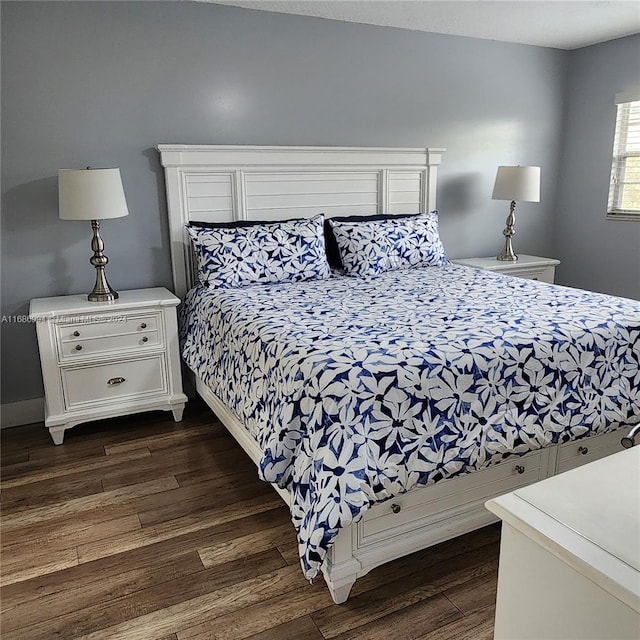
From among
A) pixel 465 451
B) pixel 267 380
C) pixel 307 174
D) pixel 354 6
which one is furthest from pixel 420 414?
pixel 354 6

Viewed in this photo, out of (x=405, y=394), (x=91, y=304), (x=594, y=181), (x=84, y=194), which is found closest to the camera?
(x=405, y=394)

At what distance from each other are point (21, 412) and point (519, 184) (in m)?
3.49

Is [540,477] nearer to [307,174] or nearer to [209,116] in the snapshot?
[307,174]

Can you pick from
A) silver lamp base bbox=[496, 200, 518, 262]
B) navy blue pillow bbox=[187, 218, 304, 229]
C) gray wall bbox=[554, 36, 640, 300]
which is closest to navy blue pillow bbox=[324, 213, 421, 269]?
navy blue pillow bbox=[187, 218, 304, 229]

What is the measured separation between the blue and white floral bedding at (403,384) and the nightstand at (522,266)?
131 centimetres

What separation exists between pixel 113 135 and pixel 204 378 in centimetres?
142

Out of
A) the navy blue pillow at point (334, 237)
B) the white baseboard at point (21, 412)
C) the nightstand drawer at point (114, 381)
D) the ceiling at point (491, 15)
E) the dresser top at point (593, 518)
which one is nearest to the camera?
the dresser top at point (593, 518)

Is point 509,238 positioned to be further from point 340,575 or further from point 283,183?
point 340,575

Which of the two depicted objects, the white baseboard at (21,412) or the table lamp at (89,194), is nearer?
the table lamp at (89,194)

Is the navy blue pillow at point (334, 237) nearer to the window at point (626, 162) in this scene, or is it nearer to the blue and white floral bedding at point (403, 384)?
the blue and white floral bedding at point (403, 384)

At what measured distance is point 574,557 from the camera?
0.73 m

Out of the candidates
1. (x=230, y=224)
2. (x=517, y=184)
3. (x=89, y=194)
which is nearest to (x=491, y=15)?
(x=517, y=184)

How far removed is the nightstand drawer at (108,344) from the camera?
2744mm

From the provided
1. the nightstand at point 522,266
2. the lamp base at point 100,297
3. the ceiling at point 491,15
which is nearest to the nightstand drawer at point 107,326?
the lamp base at point 100,297
